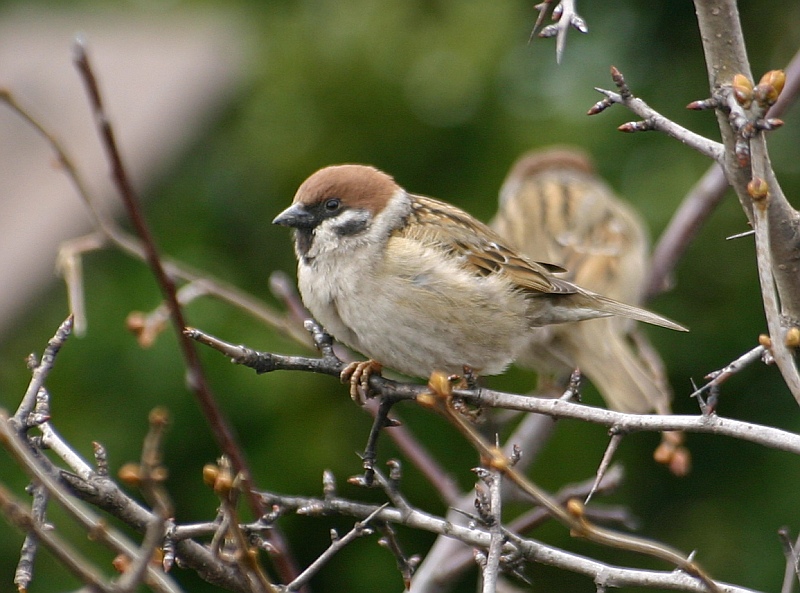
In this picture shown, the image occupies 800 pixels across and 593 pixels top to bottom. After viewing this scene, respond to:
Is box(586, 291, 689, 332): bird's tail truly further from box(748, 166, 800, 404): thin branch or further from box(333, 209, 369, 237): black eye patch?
box(748, 166, 800, 404): thin branch

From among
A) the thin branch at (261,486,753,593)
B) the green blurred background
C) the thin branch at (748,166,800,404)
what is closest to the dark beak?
the thin branch at (261,486,753,593)

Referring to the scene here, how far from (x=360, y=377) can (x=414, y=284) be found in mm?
359

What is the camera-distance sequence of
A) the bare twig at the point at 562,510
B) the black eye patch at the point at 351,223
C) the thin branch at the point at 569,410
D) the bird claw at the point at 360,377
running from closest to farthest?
the bare twig at the point at 562,510, the thin branch at the point at 569,410, the bird claw at the point at 360,377, the black eye patch at the point at 351,223

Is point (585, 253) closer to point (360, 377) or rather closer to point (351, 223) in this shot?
point (351, 223)

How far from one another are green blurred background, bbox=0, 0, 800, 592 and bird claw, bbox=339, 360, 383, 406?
1933 millimetres

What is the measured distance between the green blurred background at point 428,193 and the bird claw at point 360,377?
1.93m

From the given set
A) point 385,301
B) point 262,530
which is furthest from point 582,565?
point 385,301

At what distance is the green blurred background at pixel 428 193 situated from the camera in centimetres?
433

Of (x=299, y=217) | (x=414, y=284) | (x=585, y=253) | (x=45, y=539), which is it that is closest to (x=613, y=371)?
(x=585, y=253)

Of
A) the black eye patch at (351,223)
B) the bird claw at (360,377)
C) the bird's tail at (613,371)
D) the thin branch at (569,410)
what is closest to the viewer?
the thin branch at (569,410)

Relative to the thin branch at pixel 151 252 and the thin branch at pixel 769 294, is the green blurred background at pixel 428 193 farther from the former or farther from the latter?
the thin branch at pixel 769 294

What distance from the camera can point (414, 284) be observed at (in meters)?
2.57

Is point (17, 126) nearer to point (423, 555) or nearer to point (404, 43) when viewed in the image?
point (404, 43)

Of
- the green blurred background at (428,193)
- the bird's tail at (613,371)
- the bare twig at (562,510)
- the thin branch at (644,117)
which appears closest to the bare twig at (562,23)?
the thin branch at (644,117)
